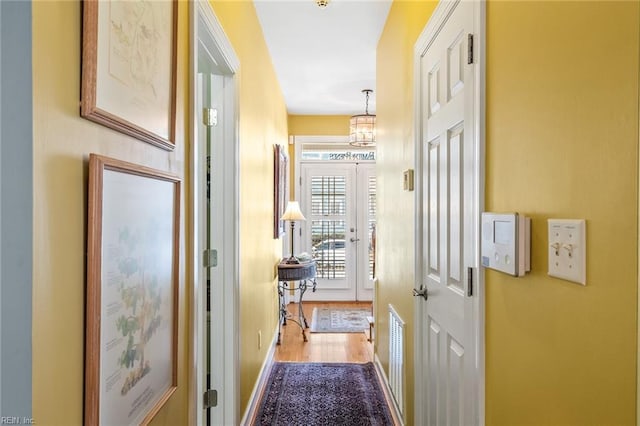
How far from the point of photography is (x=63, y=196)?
69 centimetres

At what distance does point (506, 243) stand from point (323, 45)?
273cm

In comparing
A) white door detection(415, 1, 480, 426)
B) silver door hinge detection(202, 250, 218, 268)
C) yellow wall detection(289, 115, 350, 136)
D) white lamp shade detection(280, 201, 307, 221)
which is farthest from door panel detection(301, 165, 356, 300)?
white door detection(415, 1, 480, 426)

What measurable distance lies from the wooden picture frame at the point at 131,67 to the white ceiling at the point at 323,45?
176 centimetres

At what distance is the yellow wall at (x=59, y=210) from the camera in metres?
0.63

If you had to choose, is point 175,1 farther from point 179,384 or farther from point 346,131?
point 346,131

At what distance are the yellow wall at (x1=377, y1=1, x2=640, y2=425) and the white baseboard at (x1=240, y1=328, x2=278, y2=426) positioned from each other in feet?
5.52

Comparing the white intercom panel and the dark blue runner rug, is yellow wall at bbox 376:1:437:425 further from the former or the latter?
the white intercom panel

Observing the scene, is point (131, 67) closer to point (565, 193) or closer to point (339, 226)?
point (565, 193)

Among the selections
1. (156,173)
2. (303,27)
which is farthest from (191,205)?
(303,27)

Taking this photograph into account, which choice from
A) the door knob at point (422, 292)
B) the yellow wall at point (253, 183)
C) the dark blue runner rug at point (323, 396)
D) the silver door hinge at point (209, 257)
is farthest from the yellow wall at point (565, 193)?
the dark blue runner rug at point (323, 396)

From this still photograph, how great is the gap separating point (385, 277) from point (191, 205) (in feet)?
6.32

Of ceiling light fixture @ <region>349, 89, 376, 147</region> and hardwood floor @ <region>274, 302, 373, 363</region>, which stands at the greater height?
ceiling light fixture @ <region>349, 89, 376, 147</region>

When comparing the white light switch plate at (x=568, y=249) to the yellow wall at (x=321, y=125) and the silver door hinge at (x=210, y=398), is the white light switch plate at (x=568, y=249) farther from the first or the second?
the yellow wall at (x=321, y=125)

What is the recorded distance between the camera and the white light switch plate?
2.47 ft
